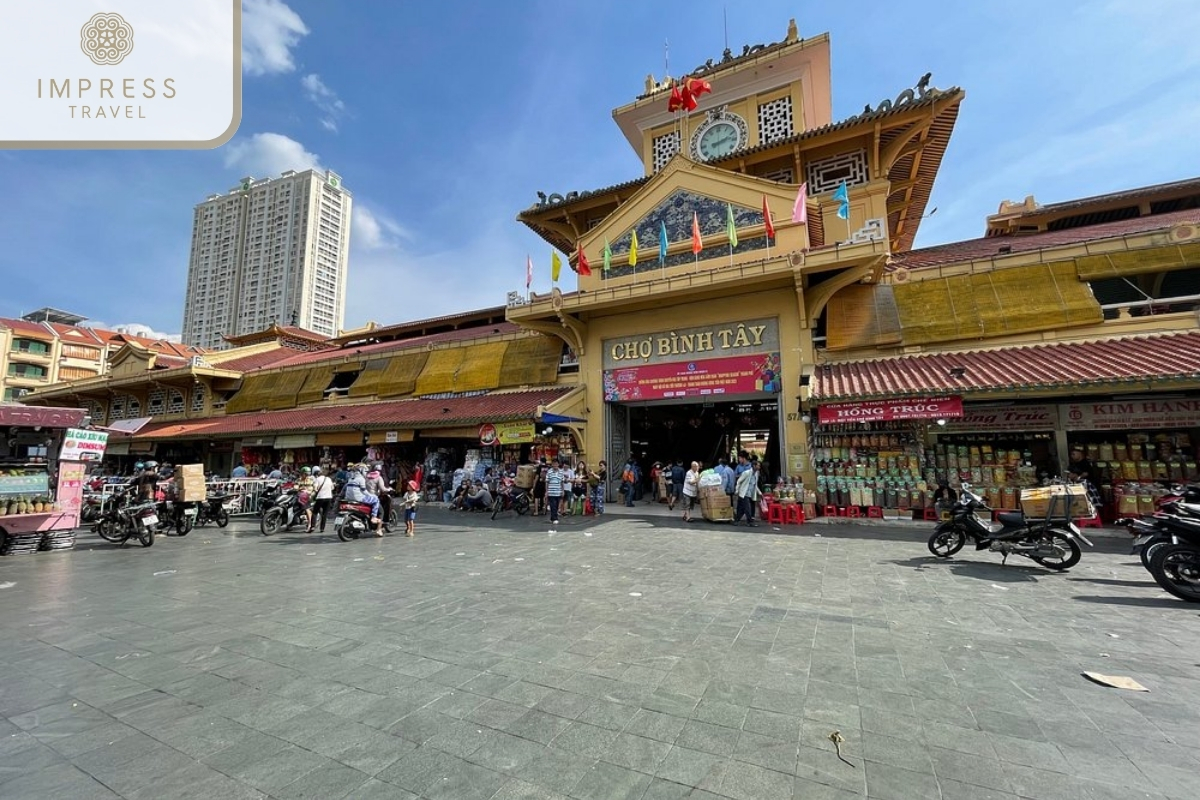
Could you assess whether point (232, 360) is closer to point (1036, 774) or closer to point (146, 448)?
point (146, 448)

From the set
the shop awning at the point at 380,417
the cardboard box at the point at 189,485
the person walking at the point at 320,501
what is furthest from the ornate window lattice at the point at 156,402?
Answer: the person walking at the point at 320,501

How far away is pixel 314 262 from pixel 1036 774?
93.5 m

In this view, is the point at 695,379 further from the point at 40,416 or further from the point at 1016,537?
the point at 40,416

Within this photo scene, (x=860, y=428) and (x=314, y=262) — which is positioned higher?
(x=314, y=262)

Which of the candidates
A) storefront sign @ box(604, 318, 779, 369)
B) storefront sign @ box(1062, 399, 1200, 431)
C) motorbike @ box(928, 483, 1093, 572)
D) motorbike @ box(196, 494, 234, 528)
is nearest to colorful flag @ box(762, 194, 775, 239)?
storefront sign @ box(604, 318, 779, 369)

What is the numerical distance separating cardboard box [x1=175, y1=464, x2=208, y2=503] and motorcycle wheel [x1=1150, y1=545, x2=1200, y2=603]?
16653 millimetres

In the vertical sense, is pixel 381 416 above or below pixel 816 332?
below

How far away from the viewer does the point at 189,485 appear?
1110 centimetres

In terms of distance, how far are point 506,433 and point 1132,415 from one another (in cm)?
1521

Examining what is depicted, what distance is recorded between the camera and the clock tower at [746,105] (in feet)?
53.1

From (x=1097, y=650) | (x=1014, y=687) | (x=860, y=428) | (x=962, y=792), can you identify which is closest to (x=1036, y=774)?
(x=962, y=792)

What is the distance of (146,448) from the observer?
83.9ft

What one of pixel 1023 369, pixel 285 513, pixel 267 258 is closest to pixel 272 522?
pixel 285 513

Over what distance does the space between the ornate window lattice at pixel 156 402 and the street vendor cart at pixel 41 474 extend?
21.3 meters
